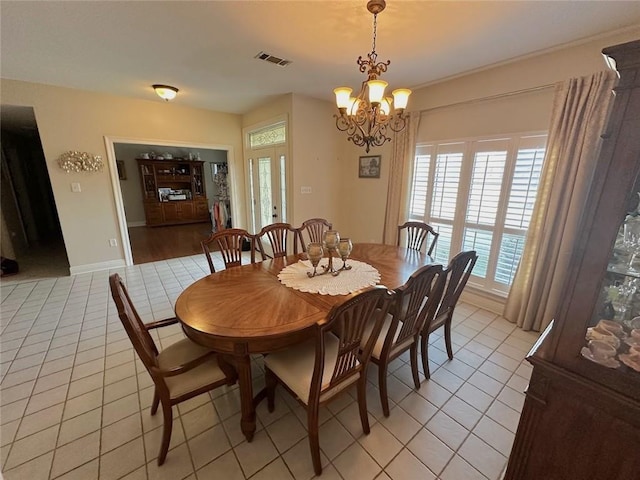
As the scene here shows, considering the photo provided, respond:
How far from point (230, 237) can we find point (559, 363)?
91.4 inches

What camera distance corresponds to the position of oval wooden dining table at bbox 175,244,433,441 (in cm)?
132

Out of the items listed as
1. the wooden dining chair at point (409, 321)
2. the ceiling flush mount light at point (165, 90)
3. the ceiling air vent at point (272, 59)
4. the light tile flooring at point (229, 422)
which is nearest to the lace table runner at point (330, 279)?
the wooden dining chair at point (409, 321)

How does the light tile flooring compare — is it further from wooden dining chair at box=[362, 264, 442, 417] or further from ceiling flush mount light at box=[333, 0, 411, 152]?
ceiling flush mount light at box=[333, 0, 411, 152]

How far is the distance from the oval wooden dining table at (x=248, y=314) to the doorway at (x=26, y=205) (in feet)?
13.3

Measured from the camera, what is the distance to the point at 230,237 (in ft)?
7.97

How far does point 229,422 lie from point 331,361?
82cm

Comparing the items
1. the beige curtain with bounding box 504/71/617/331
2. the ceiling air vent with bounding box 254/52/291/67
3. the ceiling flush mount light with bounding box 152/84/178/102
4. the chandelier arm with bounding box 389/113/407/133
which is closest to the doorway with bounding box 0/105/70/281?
the ceiling flush mount light with bounding box 152/84/178/102

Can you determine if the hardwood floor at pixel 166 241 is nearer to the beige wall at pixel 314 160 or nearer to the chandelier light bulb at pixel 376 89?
Answer: the beige wall at pixel 314 160

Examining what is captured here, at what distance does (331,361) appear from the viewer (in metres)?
1.48

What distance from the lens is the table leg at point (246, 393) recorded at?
1.38 meters

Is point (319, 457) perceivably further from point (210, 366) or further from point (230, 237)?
point (230, 237)

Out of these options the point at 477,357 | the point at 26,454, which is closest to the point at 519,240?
the point at 477,357

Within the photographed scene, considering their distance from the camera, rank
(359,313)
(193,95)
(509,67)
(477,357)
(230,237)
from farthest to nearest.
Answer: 1. (193,95)
2. (509,67)
3. (230,237)
4. (477,357)
5. (359,313)

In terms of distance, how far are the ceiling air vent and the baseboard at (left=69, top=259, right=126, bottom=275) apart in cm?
400
